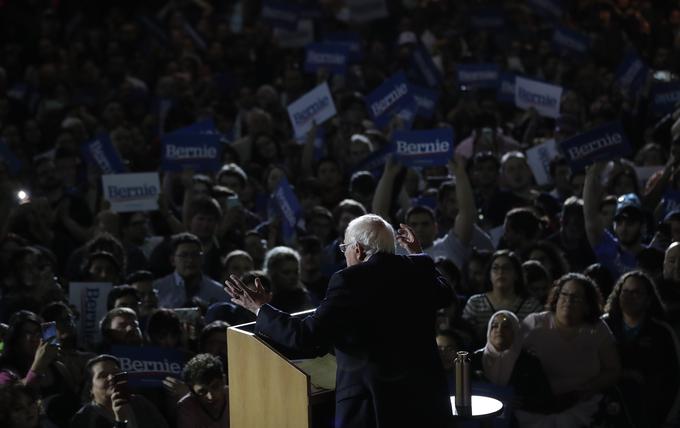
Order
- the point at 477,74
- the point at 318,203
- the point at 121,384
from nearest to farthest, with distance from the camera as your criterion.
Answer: the point at 121,384, the point at 318,203, the point at 477,74

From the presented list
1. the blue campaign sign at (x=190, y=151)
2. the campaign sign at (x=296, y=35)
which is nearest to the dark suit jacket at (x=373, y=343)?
the blue campaign sign at (x=190, y=151)

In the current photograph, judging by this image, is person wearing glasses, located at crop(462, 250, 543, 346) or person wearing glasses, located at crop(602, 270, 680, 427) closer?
person wearing glasses, located at crop(602, 270, 680, 427)

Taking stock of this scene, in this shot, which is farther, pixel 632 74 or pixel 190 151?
pixel 632 74

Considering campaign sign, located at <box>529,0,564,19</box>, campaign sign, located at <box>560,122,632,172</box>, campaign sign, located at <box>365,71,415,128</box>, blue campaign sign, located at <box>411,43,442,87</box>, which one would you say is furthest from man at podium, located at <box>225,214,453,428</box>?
campaign sign, located at <box>529,0,564,19</box>

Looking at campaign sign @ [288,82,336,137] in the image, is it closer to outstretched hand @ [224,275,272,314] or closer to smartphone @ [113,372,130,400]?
smartphone @ [113,372,130,400]

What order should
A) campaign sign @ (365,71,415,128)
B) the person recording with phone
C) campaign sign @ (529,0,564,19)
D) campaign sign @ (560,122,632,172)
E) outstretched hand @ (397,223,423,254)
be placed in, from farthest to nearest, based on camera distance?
campaign sign @ (529,0,564,19)
campaign sign @ (365,71,415,128)
campaign sign @ (560,122,632,172)
the person recording with phone
outstretched hand @ (397,223,423,254)

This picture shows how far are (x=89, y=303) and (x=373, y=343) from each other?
3501 millimetres

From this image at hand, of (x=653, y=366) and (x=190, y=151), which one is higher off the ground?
(x=190, y=151)

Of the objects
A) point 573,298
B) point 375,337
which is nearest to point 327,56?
point 573,298

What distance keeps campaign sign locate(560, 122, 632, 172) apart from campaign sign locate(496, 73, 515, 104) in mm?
3865

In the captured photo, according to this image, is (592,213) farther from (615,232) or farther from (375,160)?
(375,160)

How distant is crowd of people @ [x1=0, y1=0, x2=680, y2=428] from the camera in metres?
6.84

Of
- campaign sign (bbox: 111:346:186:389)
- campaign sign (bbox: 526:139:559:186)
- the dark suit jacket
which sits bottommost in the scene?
the dark suit jacket

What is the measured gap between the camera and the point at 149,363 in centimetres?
656
